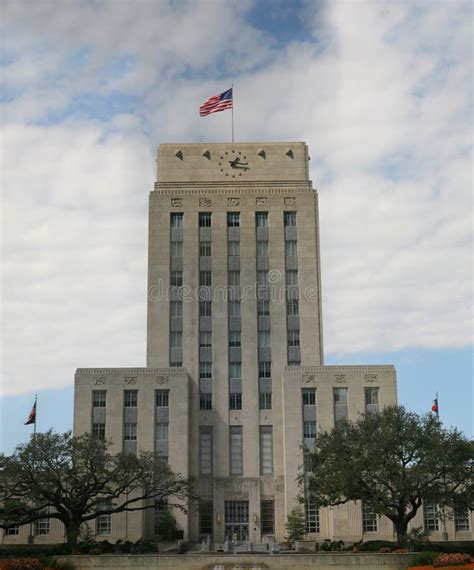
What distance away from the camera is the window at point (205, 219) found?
102 metres

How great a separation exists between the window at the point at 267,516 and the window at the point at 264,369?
13.7 metres

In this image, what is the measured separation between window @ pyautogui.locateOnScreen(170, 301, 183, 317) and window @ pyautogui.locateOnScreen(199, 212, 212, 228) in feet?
32.1

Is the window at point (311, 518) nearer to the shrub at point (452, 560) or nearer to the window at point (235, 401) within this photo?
the window at point (235, 401)

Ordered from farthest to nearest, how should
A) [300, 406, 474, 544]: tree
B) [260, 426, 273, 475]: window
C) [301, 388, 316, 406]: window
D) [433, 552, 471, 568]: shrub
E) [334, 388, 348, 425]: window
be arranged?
[260, 426, 273, 475]: window < [301, 388, 316, 406]: window < [334, 388, 348, 425]: window < [300, 406, 474, 544]: tree < [433, 552, 471, 568]: shrub

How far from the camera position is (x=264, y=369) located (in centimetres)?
9656

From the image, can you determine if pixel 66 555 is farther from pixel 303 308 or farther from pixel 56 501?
pixel 303 308

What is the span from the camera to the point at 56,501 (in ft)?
217

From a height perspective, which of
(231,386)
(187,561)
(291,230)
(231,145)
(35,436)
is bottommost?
(187,561)

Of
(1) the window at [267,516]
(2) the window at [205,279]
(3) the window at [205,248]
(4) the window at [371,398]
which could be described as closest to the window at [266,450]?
(1) the window at [267,516]

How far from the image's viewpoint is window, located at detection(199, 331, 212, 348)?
320ft

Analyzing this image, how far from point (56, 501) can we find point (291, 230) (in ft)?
154

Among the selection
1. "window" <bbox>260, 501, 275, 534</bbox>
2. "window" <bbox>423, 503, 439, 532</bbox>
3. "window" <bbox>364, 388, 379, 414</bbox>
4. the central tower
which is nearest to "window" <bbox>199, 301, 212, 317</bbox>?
the central tower

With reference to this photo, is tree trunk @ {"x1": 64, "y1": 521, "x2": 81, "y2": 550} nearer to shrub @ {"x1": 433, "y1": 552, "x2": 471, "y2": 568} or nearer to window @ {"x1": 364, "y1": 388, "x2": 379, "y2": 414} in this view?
shrub @ {"x1": 433, "y1": 552, "x2": 471, "y2": 568}

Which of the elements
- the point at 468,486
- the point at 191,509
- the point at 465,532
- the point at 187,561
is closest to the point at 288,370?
the point at 191,509
